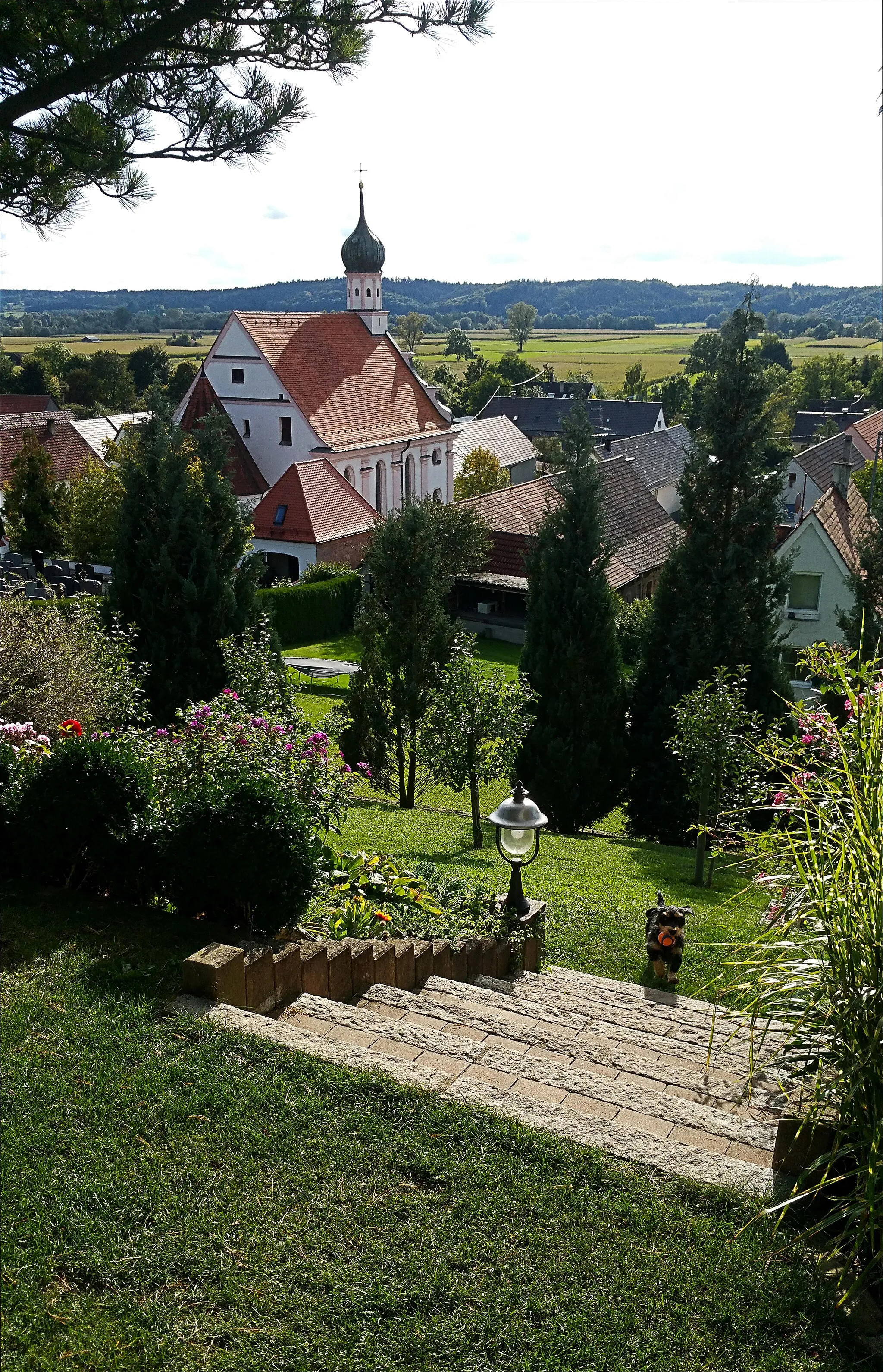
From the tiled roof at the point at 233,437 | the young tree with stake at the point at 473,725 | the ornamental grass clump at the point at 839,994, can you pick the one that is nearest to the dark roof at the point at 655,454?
the tiled roof at the point at 233,437

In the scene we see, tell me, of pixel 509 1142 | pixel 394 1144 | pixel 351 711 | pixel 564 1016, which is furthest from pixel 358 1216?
pixel 351 711

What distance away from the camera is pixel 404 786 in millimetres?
17797

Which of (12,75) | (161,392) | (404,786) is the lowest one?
(404,786)

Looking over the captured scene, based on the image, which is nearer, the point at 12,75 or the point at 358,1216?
the point at 358,1216

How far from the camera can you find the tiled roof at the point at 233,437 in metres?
44.1

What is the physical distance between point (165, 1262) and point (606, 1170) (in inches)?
69.7

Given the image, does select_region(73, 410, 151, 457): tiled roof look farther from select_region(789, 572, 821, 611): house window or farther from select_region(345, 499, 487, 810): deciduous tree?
select_region(345, 499, 487, 810): deciduous tree

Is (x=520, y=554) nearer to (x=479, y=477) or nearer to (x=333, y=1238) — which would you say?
(x=479, y=477)

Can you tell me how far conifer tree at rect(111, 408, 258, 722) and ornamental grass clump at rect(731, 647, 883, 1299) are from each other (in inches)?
480

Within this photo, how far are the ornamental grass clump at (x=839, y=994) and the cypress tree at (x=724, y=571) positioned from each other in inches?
486

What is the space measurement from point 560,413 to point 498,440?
16.7m

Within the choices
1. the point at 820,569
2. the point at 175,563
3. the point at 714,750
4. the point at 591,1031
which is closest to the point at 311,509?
the point at 820,569

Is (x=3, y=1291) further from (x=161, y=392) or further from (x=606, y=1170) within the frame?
(x=161, y=392)

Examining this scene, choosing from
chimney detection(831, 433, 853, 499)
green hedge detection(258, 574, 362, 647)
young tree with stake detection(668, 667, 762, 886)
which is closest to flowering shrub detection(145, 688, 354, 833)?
young tree with stake detection(668, 667, 762, 886)
